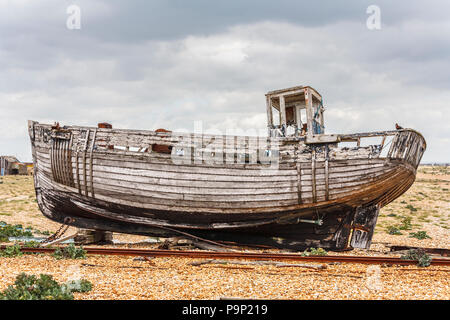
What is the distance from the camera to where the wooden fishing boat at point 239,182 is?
9.77 metres

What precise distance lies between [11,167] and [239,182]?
5153 centimetres

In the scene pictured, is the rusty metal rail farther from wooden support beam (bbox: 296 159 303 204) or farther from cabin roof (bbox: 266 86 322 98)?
cabin roof (bbox: 266 86 322 98)

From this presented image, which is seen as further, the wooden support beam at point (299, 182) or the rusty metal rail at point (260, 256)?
the wooden support beam at point (299, 182)

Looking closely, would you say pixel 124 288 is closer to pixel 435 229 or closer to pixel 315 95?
pixel 315 95

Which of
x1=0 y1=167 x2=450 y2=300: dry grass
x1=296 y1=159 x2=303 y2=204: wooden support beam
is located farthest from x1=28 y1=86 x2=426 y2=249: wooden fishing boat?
x1=0 y1=167 x2=450 y2=300: dry grass

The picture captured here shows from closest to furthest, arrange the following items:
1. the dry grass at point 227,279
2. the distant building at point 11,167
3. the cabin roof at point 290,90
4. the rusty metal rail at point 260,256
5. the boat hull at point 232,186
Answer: the dry grass at point 227,279
the rusty metal rail at point 260,256
the boat hull at point 232,186
the cabin roof at point 290,90
the distant building at point 11,167

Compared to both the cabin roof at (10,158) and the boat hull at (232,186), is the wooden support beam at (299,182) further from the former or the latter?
the cabin roof at (10,158)

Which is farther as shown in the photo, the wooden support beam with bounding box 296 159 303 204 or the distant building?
the distant building

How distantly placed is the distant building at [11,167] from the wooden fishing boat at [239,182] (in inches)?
1861

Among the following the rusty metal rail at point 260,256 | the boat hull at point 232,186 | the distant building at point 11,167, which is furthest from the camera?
the distant building at point 11,167

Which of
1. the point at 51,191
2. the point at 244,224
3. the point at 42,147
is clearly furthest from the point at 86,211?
Result: the point at 244,224

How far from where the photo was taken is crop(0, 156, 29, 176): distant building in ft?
168

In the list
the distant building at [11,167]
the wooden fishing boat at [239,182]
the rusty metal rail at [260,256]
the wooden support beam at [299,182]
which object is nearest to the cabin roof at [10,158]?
the distant building at [11,167]

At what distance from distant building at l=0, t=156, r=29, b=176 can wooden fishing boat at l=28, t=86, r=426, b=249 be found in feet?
155
